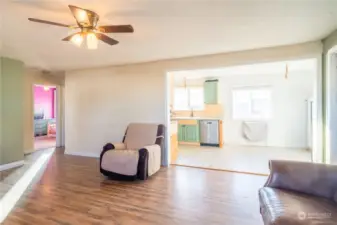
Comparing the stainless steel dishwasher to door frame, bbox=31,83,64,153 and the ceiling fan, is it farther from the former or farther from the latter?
the ceiling fan

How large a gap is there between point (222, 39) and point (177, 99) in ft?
15.0

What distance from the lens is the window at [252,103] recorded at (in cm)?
653

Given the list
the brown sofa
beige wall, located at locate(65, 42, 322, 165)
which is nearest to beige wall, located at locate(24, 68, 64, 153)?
beige wall, located at locate(65, 42, 322, 165)

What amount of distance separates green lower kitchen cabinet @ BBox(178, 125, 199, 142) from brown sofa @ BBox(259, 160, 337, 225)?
4646 millimetres

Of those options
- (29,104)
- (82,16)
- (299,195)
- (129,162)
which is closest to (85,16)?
(82,16)

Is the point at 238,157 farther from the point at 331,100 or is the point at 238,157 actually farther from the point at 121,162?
the point at 121,162

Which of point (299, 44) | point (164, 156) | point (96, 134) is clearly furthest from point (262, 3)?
point (96, 134)

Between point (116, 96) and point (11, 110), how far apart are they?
2.07 m

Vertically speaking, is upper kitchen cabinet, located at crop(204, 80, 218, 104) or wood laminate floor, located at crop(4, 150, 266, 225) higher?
upper kitchen cabinet, located at crop(204, 80, 218, 104)


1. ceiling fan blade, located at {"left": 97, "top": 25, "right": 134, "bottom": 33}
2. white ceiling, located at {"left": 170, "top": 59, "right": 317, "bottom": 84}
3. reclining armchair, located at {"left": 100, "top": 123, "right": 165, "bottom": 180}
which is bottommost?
reclining armchair, located at {"left": 100, "top": 123, "right": 165, "bottom": 180}

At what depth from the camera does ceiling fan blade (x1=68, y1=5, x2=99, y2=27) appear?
1929mm

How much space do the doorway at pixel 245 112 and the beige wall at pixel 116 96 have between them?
1.12 meters

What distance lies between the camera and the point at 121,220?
2.22 metres

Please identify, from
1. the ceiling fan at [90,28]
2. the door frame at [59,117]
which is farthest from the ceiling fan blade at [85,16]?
the door frame at [59,117]
